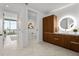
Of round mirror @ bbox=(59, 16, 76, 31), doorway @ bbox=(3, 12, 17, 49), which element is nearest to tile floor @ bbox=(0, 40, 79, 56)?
doorway @ bbox=(3, 12, 17, 49)

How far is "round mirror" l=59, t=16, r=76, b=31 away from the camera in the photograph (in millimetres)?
3689

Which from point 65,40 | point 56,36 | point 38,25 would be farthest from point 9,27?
point 65,40

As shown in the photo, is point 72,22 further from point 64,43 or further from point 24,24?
point 24,24

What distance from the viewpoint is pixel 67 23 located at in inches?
154

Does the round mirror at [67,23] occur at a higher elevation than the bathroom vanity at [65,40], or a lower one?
higher

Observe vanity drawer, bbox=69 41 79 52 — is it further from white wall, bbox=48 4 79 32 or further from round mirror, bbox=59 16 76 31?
white wall, bbox=48 4 79 32

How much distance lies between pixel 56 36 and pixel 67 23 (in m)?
0.85

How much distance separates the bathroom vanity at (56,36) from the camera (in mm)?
2908

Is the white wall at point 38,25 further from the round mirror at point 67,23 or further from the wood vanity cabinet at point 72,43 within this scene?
the wood vanity cabinet at point 72,43

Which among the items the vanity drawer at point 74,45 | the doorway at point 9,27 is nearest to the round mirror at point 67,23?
the vanity drawer at point 74,45

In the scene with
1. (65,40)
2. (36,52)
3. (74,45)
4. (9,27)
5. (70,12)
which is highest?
(70,12)

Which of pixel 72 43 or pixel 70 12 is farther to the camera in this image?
pixel 70 12

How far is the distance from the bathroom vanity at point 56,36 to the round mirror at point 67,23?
0.32 metres

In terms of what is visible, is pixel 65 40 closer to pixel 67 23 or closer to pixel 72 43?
pixel 72 43
